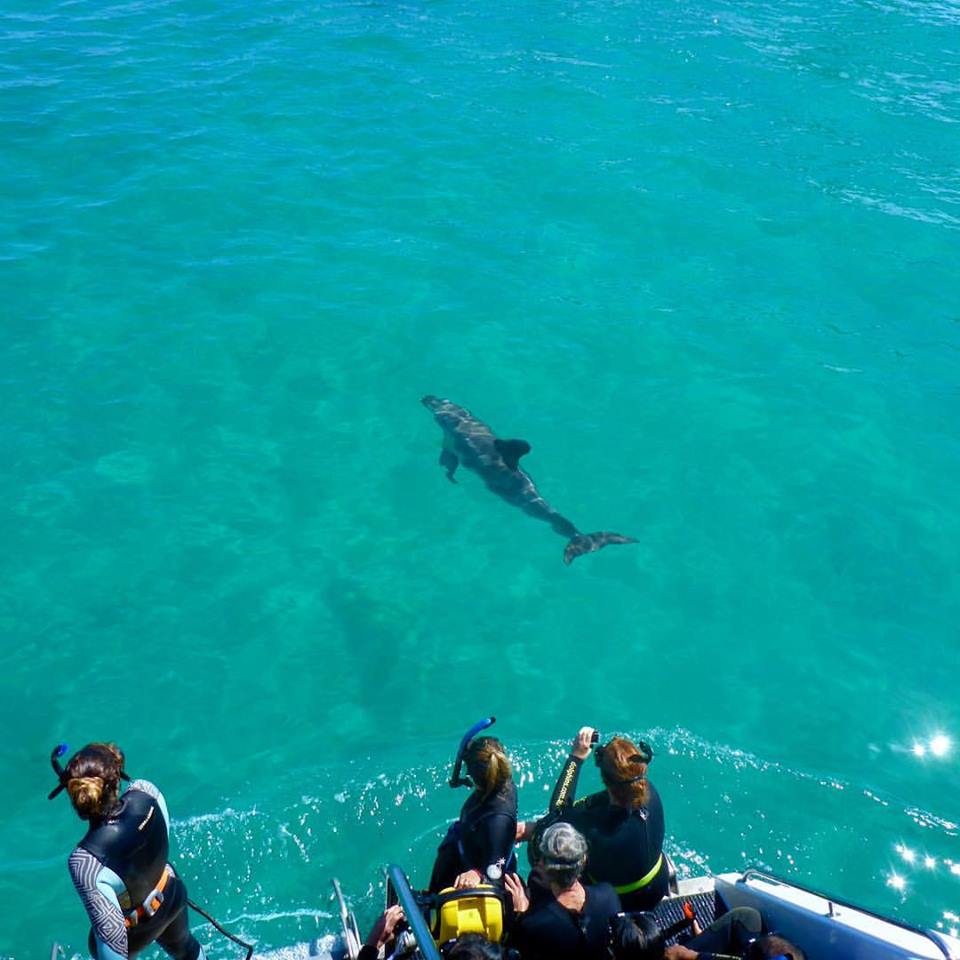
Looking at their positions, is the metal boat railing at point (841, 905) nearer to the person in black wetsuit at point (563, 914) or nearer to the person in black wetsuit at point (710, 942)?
the person in black wetsuit at point (710, 942)

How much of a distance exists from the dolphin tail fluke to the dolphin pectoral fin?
7.80 ft

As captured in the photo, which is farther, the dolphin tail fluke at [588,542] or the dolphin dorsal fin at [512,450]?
the dolphin dorsal fin at [512,450]

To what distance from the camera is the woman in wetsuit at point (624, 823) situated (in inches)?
255

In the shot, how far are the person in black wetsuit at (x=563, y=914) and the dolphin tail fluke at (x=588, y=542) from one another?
8.01 metres

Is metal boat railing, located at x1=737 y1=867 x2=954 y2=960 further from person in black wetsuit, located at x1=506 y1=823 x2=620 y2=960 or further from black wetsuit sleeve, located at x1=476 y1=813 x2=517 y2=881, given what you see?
black wetsuit sleeve, located at x1=476 y1=813 x2=517 y2=881

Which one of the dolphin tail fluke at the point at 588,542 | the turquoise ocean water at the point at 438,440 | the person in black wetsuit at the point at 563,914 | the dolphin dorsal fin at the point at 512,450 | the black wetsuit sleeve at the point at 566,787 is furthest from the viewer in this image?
the dolphin dorsal fin at the point at 512,450

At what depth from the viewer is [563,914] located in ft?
18.4

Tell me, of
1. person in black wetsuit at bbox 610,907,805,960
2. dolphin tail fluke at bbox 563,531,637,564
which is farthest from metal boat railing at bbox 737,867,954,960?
dolphin tail fluke at bbox 563,531,637,564

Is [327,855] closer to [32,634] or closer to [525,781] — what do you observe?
[525,781]

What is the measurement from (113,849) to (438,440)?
10.2 metres

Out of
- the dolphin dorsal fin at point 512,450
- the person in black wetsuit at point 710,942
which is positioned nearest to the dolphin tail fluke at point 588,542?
the dolphin dorsal fin at point 512,450

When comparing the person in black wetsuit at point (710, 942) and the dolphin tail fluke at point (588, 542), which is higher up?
the person in black wetsuit at point (710, 942)

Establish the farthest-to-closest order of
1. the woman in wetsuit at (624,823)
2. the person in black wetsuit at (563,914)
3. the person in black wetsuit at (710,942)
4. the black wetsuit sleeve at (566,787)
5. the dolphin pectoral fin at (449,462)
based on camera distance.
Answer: the dolphin pectoral fin at (449,462) → the black wetsuit sleeve at (566,787) → the woman in wetsuit at (624,823) → the person in black wetsuit at (563,914) → the person in black wetsuit at (710,942)

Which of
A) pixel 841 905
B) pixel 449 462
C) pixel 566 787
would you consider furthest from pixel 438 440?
pixel 841 905
